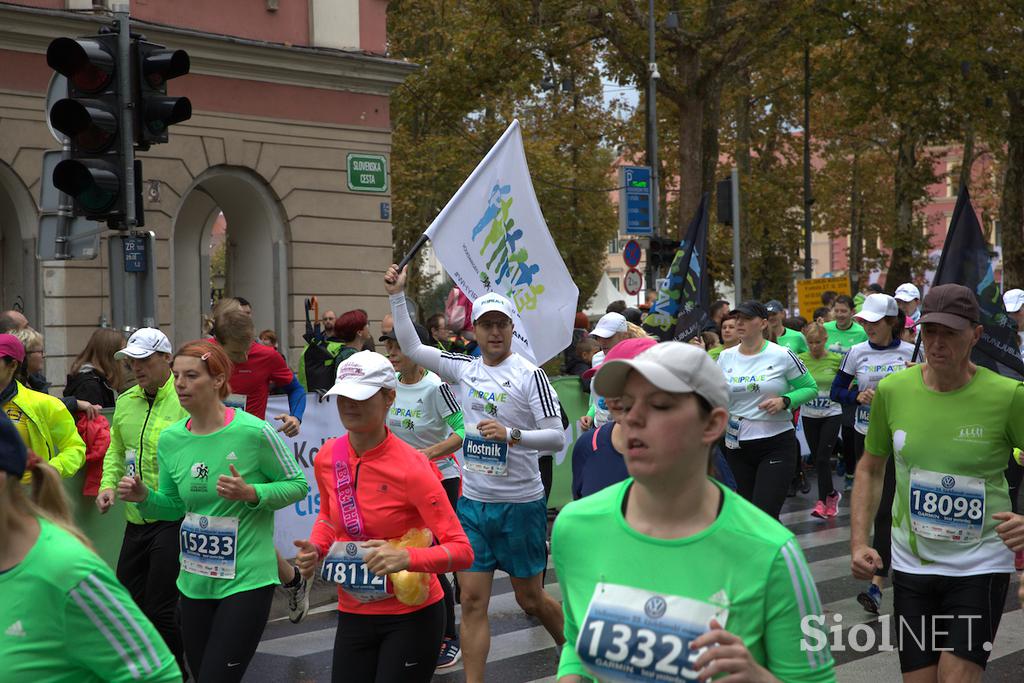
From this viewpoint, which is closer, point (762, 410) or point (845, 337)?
point (762, 410)

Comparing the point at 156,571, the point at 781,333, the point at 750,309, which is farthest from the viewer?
the point at 781,333

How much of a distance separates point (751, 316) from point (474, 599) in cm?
382

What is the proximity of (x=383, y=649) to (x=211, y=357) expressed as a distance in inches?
61.9

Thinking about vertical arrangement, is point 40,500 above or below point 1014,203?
below

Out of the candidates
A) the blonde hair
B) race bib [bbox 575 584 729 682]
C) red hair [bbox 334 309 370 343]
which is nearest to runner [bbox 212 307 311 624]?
red hair [bbox 334 309 370 343]

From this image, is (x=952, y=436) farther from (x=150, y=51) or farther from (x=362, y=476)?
(x=150, y=51)

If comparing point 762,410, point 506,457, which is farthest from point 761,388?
point 506,457

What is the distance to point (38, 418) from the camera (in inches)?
281

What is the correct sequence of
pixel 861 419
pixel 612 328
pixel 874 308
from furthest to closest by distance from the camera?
1. pixel 861 419
2. pixel 874 308
3. pixel 612 328

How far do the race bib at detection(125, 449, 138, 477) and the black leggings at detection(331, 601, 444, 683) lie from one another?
239cm

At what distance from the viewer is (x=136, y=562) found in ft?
22.7

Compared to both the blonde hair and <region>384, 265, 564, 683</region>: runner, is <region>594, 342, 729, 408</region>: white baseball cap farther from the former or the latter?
<region>384, 265, 564, 683</region>: runner

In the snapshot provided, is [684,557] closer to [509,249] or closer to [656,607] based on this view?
[656,607]
